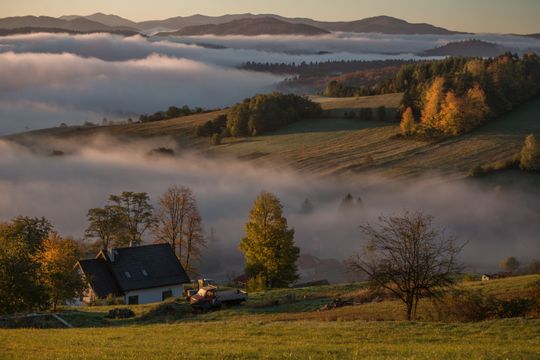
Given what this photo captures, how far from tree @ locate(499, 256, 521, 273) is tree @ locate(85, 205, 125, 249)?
127 feet

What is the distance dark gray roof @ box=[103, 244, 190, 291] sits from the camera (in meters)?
63.3

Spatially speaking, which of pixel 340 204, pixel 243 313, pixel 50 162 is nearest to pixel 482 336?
pixel 243 313

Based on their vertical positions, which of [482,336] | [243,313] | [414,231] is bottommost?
[243,313]

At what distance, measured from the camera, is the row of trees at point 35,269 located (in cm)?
4116

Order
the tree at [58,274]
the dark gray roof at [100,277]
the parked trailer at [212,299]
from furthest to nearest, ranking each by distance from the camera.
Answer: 1. the dark gray roof at [100,277]
2. the tree at [58,274]
3. the parked trailer at [212,299]

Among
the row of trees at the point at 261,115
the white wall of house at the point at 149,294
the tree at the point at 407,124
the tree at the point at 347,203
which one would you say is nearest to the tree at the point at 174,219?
the white wall of house at the point at 149,294

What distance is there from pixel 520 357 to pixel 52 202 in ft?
338

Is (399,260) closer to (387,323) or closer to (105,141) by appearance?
(387,323)

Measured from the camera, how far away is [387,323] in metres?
29.5

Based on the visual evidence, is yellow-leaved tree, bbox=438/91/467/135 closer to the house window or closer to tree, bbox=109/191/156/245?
tree, bbox=109/191/156/245

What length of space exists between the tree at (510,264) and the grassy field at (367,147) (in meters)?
26.8

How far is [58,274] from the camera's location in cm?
4947

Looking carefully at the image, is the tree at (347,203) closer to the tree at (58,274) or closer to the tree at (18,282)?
the tree at (58,274)

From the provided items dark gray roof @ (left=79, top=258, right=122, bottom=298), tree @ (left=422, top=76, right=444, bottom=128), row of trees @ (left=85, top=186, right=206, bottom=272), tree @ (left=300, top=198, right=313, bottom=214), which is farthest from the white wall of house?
tree @ (left=422, top=76, right=444, bottom=128)
